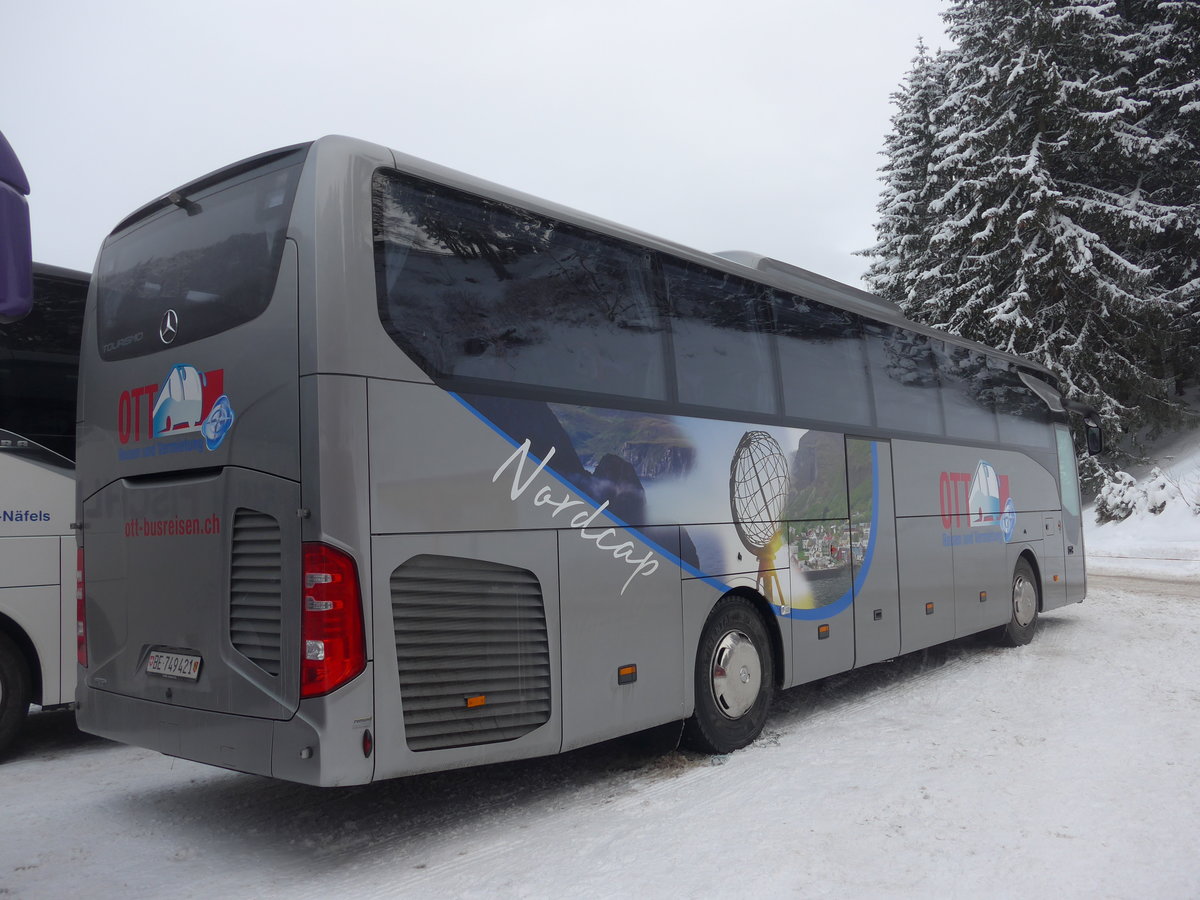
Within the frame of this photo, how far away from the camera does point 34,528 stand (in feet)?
23.4

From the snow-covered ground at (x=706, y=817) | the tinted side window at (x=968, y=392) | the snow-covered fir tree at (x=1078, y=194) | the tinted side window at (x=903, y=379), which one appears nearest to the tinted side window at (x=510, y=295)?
the snow-covered ground at (x=706, y=817)

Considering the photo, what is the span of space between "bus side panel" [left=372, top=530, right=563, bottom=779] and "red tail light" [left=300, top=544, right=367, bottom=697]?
0.37 ft

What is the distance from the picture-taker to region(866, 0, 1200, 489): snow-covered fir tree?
25.3m

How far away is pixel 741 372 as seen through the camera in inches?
280

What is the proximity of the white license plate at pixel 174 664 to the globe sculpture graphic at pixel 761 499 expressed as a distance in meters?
3.62

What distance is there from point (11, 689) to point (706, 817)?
16.7ft

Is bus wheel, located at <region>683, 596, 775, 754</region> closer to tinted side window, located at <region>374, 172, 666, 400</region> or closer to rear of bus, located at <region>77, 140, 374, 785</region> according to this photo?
tinted side window, located at <region>374, 172, 666, 400</region>

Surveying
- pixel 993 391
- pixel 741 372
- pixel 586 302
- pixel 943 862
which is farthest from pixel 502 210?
pixel 993 391

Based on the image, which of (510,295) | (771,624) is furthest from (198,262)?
(771,624)

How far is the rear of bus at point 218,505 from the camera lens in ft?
14.5

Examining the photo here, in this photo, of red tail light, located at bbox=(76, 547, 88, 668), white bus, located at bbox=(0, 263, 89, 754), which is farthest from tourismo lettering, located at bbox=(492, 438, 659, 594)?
white bus, located at bbox=(0, 263, 89, 754)

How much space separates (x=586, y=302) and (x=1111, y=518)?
24056 millimetres

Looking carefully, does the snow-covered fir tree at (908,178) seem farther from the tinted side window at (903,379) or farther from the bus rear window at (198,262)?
the bus rear window at (198,262)

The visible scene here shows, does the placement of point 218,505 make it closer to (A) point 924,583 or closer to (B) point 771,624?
(B) point 771,624
